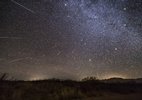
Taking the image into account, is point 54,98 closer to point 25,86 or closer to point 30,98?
point 30,98

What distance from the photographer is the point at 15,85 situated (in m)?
14.7

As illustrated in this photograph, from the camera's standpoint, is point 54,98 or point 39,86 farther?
point 39,86

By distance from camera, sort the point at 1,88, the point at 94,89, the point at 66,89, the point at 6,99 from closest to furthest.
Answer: the point at 6,99 → the point at 1,88 → the point at 66,89 → the point at 94,89

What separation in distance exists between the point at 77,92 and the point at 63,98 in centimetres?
205

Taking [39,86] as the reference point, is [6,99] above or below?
below

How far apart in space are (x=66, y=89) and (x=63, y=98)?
6.22 feet

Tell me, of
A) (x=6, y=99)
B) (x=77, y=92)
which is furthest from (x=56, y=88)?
(x=6, y=99)

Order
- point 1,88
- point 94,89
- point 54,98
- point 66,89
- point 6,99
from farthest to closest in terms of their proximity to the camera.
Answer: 1. point 94,89
2. point 66,89
3. point 1,88
4. point 54,98
5. point 6,99

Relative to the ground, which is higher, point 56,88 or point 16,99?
point 56,88

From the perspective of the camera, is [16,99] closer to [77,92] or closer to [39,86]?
[39,86]

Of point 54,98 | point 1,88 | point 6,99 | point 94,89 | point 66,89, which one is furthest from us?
point 94,89

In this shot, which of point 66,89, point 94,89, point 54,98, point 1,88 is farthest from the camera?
point 94,89

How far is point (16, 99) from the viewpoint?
1166 centimetres

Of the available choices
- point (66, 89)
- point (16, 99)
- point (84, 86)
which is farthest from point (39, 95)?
point (84, 86)
